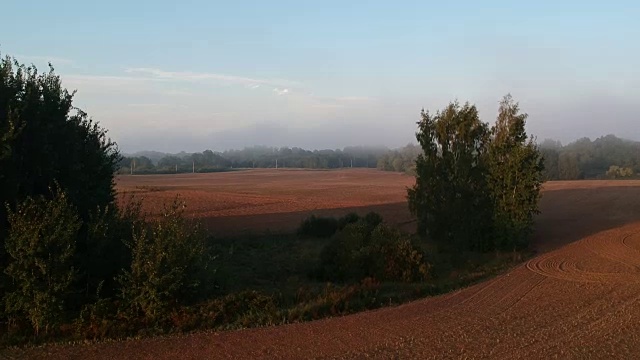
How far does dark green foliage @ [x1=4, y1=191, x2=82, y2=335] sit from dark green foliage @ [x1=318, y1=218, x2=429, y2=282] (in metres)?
10.5

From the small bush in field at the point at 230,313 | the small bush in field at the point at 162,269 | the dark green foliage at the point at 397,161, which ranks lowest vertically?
the small bush in field at the point at 230,313

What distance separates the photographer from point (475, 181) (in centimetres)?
3039

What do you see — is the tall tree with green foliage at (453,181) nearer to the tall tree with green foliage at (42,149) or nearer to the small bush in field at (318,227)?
the small bush in field at (318,227)

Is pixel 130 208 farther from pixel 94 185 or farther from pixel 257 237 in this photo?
pixel 257 237

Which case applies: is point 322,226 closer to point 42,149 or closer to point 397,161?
Result: point 42,149

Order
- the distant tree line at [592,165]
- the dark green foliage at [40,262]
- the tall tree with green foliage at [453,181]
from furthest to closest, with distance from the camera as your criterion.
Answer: the distant tree line at [592,165] → the tall tree with green foliage at [453,181] → the dark green foliage at [40,262]

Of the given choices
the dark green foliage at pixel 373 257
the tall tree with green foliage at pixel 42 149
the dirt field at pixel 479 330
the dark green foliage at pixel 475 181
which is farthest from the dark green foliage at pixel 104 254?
the dark green foliage at pixel 475 181

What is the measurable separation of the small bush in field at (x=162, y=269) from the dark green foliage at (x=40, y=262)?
129 centimetres

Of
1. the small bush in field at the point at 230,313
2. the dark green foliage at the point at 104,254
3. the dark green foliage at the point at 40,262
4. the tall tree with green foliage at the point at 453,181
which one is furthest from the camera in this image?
the tall tree with green foliage at the point at 453,181

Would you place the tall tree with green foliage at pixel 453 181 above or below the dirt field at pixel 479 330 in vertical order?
above

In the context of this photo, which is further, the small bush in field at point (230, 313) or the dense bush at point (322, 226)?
the dense bush at point (322, 226)

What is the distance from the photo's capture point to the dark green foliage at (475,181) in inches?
1188

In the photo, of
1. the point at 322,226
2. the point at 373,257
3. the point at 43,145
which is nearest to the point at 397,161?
the point at 322,226

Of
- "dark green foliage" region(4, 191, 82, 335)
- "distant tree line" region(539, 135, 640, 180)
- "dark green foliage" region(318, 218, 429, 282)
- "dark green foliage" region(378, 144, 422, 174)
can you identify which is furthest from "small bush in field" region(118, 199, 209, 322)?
"dark green foliage" region(378, 144, 422, 174)
